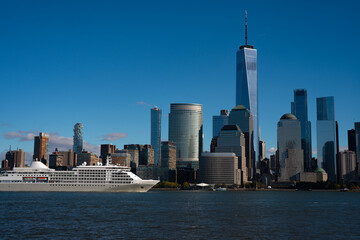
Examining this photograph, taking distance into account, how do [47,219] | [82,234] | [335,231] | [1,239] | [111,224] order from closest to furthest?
[1,239] → [82,234] → [335,231] → [111,224] → [47,219]

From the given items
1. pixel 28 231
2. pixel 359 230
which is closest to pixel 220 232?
pixel 359 230

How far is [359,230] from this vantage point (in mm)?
65375

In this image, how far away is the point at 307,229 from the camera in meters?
65.5

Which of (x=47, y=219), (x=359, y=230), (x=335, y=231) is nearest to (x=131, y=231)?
(x=47, y=219)

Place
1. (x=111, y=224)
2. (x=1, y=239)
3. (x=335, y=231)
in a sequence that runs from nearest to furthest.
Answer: (x=1, y=239)
(x=335, y=231)
(x=111, y=224)

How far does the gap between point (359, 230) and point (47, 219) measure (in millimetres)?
49517

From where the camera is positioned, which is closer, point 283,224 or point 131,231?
point 131,231

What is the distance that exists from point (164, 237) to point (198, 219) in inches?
927

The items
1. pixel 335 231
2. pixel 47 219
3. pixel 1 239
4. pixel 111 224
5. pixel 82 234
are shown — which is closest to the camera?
pixel 1 239

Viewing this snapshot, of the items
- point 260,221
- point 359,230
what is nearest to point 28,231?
point 260,221

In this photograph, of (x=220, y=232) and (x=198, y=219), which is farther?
(x=198, y=219)

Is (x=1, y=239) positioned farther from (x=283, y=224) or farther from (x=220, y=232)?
(x=283, y=224)

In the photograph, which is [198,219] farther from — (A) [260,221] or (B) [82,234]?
(B) [82,234]

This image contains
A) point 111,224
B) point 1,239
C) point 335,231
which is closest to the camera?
point 1,239
